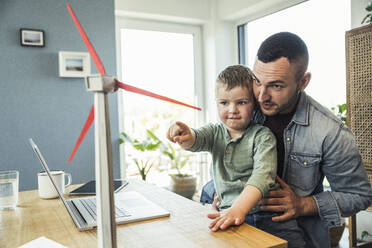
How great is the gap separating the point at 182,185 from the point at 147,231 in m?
2.54

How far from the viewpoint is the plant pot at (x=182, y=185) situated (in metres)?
3.39

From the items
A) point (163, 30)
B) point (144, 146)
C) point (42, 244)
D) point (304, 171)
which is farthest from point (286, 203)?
point (163, 30)

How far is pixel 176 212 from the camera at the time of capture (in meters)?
1.03

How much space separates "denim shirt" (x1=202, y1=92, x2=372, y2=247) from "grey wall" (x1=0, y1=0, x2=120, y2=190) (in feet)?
6.81

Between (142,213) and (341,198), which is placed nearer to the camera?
(142,213)

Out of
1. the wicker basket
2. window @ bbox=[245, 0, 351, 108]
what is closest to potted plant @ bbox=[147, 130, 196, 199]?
window @ bbox=[245, 0, 351, 108]

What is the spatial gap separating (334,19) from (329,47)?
0.77ft

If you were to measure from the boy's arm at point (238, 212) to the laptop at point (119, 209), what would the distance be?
19 cm

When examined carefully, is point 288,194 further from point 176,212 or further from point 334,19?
point 334,19

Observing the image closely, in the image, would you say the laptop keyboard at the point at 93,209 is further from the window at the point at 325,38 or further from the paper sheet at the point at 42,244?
the window at the point at 325,38

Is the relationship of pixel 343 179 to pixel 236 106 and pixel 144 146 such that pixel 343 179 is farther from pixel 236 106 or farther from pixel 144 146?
pixel 144 146

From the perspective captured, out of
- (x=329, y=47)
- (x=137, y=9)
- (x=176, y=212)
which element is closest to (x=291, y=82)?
(x=176, y=212)

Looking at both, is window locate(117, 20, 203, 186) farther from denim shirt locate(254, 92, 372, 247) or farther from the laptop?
denim shirt locate(254, 92, 372, 247)

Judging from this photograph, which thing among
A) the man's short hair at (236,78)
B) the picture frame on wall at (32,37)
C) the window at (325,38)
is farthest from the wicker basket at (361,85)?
the picture frame on wall at (32,37)
